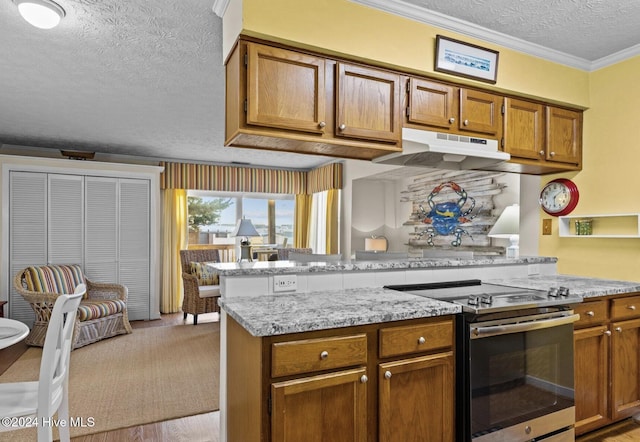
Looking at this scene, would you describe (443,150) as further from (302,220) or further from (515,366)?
(302,220)

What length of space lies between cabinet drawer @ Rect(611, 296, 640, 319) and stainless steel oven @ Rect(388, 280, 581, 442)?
0.50 metres

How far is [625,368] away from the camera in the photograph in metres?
2.34

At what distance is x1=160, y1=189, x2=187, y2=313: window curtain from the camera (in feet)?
20.1

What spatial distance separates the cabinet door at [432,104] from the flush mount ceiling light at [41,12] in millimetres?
1929

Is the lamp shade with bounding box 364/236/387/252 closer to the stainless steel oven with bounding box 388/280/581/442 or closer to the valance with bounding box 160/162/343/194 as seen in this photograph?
the valance with bounding box 160/162/343/194

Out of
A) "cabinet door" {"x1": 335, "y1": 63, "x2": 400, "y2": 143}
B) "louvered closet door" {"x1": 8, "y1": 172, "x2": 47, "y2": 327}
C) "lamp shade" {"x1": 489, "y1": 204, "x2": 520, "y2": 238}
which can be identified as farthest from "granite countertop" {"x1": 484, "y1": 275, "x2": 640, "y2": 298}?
"louvered closet door" {"x1": 8, "y1": 172, "x2": 47, "y2": 327}

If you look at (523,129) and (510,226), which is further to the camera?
(510,226)

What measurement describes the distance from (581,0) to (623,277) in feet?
5.93

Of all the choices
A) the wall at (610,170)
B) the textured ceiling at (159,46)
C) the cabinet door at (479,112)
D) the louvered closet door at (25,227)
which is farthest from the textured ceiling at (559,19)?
the louvered closet door at (25,227)

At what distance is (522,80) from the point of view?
8.45 feet

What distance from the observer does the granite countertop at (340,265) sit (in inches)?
78.1

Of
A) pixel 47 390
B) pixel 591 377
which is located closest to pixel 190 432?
pixel 47 390

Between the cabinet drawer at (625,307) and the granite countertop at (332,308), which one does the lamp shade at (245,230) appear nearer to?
the granite countertop at (332,308)

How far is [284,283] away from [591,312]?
175 cm
